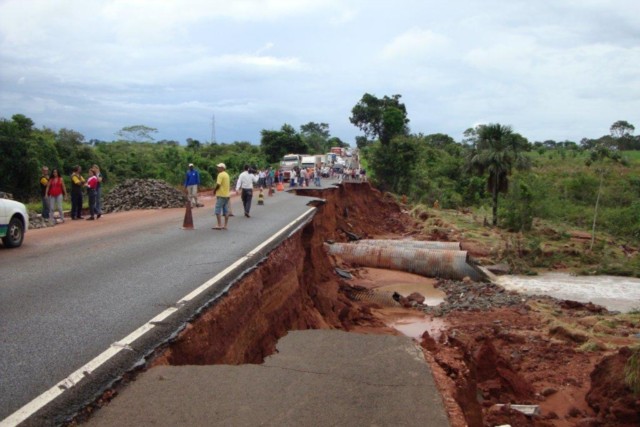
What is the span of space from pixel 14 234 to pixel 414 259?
1876 cm

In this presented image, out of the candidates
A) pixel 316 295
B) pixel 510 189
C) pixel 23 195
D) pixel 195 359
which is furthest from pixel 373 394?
pixel 510 189

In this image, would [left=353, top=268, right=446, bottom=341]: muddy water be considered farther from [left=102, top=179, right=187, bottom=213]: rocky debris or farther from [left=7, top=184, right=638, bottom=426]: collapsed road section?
[left=102, top=179, right=187, bottom=213]: rocky debris

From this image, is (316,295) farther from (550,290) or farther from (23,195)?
(23,195)

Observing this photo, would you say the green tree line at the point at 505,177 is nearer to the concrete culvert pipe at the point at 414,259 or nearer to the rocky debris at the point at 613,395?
the concrete culvert pipe at the point at 414,259

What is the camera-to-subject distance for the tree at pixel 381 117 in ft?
272

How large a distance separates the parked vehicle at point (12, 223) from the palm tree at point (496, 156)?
1472 inches

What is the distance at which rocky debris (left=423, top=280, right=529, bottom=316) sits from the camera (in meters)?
20.7

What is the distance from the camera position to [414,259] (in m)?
27.6

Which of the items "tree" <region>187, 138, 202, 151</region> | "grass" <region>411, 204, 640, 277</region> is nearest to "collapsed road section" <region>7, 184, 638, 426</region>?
"grass" <region>411, 204, 640, 277</region>

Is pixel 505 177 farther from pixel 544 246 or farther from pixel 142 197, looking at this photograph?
pixel 142 197

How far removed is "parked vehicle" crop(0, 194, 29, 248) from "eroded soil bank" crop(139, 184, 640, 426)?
5.78 meters

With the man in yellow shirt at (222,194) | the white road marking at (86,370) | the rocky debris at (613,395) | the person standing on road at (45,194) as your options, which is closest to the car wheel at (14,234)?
the man in yellow shirt at (222,194)

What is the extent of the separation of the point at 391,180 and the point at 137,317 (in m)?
59.6

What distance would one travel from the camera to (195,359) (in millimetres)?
6148
